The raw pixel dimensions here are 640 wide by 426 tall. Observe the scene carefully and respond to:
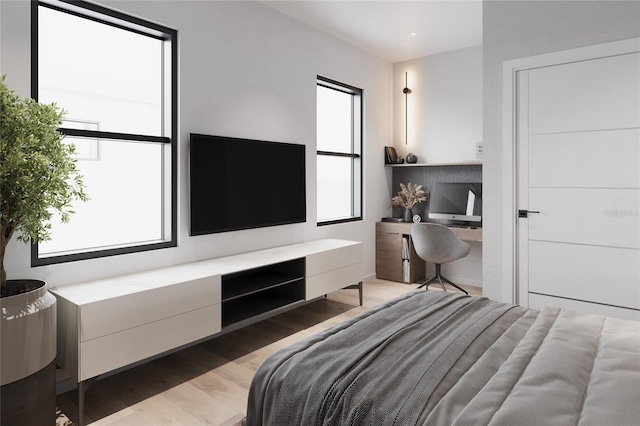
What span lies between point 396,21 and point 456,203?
2.09 metres

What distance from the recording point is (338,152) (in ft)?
15.5

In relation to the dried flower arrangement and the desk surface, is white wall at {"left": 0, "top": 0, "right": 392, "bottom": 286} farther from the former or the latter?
the dried flower arrangement

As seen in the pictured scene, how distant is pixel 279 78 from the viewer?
3775 mm

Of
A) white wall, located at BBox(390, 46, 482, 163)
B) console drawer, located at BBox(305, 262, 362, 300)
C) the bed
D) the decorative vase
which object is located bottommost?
console drawer, located at BBox(305, 262, 362, 300)

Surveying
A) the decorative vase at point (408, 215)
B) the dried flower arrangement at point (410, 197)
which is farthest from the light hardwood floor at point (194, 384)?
the dried flower arrangement at point (410, 197)

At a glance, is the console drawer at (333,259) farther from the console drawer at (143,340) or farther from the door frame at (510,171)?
the door frame at (510,171)

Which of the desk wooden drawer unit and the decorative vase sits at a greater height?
the decorative vase

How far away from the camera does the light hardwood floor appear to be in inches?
85.5

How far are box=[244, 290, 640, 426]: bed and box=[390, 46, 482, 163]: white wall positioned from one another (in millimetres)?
3345

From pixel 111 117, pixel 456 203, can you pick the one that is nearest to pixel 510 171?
pixel 456 203

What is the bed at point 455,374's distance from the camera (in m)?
1.09

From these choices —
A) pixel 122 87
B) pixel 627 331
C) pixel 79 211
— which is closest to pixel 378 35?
pixel 122 87

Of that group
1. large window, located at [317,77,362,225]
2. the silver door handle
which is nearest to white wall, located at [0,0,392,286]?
large window, located at [317,77,362,225]

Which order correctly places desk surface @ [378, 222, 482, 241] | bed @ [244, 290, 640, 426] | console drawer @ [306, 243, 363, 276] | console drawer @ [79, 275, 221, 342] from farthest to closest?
desk surface @ [378, 222, 482, 241], console drawer @ [306, 243, 363, 276], console drawer @ [79, 275, 221, 342], bed @ [244, 290, 640, 426]
